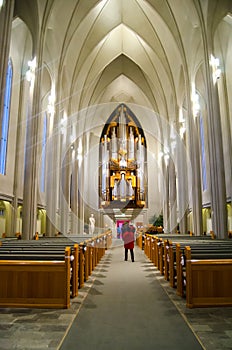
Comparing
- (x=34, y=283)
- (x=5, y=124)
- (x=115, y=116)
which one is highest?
(x=115, y=116)

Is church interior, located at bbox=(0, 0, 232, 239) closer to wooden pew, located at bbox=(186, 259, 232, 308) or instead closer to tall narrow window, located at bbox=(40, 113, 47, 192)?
tall narrow window, located at bbox=(40, 113, 47, 192)

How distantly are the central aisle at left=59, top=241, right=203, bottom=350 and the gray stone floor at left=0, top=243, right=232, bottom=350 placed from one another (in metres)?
0.11

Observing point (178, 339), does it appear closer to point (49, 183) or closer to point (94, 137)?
point (49, 183)

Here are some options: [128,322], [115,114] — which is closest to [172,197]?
[115,114]

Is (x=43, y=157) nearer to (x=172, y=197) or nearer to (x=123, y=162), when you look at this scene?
(x=172, y=197)

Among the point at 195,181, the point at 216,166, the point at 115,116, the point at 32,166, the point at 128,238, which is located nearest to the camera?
the point at 128,238

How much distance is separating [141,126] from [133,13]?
12.7 m

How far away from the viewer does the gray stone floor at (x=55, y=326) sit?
3.08m

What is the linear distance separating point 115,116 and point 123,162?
214 inches

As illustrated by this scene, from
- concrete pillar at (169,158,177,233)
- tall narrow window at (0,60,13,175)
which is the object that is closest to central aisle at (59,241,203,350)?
tall narrow window at (0,60,13,175)

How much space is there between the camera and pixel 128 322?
381cm

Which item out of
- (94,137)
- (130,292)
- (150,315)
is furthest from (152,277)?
(94,137)

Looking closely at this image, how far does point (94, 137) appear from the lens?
28344mm

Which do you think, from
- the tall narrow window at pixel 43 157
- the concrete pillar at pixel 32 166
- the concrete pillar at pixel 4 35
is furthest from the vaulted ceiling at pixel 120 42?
the concrete pillar at pixel 4 35
